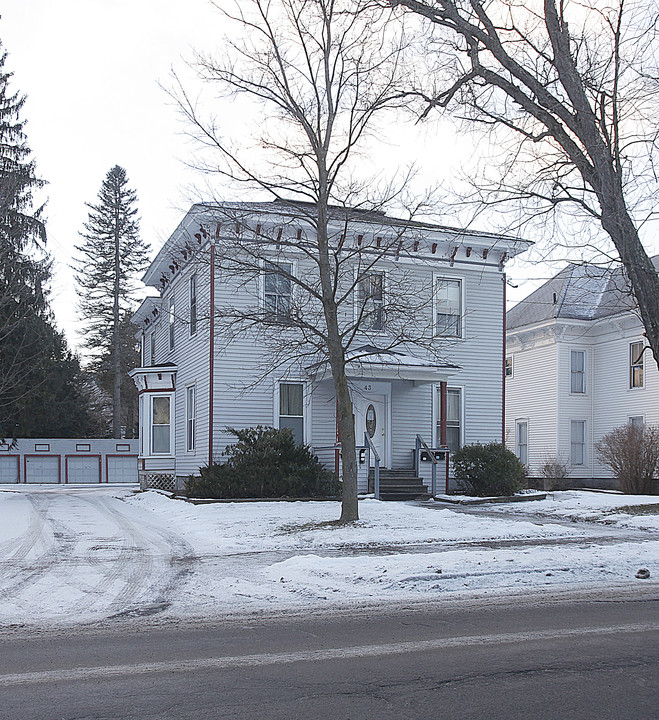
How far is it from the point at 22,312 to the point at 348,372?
537 inches

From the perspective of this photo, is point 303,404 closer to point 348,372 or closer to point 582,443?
point 348,372

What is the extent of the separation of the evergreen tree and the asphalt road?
745 inches

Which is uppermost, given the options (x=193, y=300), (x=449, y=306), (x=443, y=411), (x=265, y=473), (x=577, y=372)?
(x=193, y=300)

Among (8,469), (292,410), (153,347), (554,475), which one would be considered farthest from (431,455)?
(8,469)

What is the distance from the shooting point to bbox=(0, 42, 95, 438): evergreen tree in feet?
84.3

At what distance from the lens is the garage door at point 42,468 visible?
1626 inches

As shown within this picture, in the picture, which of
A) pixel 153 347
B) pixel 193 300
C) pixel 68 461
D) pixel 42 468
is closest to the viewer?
pixel 193 300

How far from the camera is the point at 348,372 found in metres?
20.6

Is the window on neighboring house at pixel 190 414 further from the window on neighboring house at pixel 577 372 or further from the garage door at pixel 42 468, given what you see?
the garage door at pixel 42 468

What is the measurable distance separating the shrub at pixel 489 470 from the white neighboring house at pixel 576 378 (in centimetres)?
1045

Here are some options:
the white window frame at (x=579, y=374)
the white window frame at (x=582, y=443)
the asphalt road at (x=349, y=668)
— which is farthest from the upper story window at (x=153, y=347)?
the asphalt road at (x=349, y=668)

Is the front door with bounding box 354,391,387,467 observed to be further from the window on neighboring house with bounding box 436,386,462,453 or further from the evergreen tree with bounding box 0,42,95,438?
the evergreen tree with bounding box 0,42,95,438

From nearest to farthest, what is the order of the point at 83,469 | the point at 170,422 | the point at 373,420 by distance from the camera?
the point at 373,420
the point at 170,422
the point at 83,469

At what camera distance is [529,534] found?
1387 centimetres
